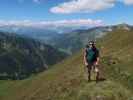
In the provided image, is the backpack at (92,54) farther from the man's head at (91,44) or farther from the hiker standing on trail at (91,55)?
the man's head at (91,44)

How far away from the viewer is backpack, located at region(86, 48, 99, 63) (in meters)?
30.2

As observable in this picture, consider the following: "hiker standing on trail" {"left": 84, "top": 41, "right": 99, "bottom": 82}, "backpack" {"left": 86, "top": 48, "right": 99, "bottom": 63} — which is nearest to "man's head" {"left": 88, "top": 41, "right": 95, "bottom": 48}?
"hiker standing on trail" {"left": 84, "top": 41, "right": 99, "bottom": 82}

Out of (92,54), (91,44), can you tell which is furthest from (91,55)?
(91,44)

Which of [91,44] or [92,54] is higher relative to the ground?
[91,44]

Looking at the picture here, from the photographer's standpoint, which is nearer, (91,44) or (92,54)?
(91,44)

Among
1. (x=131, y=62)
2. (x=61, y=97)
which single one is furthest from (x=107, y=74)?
(x=131, y=62)

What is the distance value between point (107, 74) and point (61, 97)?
9.14 metres

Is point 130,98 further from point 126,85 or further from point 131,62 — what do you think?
point 131,62

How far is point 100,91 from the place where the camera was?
1145 inches

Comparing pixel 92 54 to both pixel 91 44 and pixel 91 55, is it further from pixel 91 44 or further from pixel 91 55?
pixel 91 44

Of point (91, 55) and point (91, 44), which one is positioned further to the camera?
point (91, 55)

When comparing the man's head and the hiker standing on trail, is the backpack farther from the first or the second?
the man's head

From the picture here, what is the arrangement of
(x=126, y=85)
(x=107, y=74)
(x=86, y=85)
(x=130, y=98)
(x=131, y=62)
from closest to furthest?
(x=130, y=98) < (x=86, y=85) < (x=126, y=85) < (x=107, y=74) < (x=131, y=62)

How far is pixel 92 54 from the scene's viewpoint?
99.2 feet
